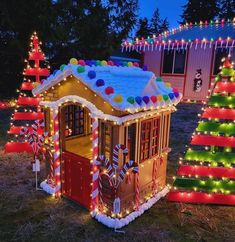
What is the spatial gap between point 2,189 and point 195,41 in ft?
45.6

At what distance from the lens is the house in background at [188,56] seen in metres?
18.1

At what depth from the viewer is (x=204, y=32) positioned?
1973 centimetres

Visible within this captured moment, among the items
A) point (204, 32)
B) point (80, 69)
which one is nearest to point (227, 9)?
point (204, 32)

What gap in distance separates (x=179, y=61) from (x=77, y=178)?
15.7m

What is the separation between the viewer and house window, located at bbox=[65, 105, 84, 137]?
6.94 meters

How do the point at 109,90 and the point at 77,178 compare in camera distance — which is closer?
the point at 109,90

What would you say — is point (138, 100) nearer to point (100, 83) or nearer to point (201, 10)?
point (100, 83)

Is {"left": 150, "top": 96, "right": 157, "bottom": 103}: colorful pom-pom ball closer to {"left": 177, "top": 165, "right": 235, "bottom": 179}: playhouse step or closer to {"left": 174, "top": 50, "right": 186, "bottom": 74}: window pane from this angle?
{"left": 177, "top": 165, "right": 235, "bottom": 179}: playhouse step

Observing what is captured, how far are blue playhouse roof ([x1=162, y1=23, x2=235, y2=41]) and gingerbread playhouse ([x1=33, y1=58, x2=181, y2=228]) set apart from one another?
45.6 ft

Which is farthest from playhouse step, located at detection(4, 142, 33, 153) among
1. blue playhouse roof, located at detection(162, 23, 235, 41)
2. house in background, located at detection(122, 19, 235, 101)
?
blue playhouse roof, located at detection(162, 23, 235, 41)

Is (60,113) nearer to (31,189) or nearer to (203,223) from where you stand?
(31,189)

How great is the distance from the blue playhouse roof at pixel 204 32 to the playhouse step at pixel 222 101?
13916 mm

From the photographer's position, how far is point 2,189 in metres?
6.95

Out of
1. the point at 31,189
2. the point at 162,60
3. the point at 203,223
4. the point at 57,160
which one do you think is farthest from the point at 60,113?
the point at 162,60
